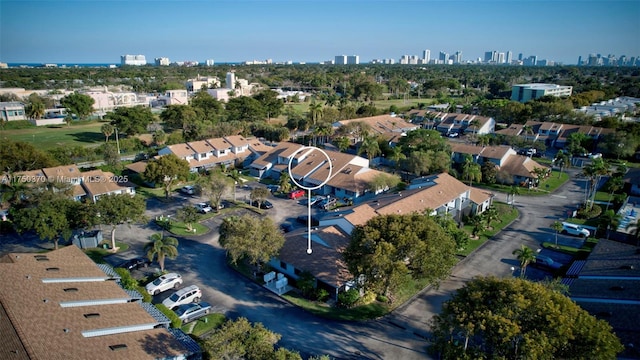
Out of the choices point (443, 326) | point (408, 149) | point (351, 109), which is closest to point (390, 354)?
point (443, 326)

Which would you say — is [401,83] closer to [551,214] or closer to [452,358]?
[551,214]

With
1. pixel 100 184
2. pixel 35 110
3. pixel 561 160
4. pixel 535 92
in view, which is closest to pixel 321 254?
pixel 100 184

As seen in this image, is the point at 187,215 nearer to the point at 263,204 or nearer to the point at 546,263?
the point at 263,204

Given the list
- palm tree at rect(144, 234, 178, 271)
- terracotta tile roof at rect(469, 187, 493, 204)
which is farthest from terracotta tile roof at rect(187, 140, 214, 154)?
terracotta tile roof at rect(469, 187, 493, 204)

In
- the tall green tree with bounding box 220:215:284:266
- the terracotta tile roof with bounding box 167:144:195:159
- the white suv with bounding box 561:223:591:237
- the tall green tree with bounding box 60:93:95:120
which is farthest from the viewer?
the tall green tree with bounding box 60:93:95:120

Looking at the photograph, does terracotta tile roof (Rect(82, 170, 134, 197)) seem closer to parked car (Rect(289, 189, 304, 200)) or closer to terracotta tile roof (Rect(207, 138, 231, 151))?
terracotta tile roof (Rect(207, 138, 231, 151))

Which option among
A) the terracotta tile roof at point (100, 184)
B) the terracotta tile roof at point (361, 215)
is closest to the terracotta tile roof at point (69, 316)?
the terracotta tile roof at point (361, 215)

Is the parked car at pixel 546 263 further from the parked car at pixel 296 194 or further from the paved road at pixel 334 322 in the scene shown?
the parked car at pixel 296 194
